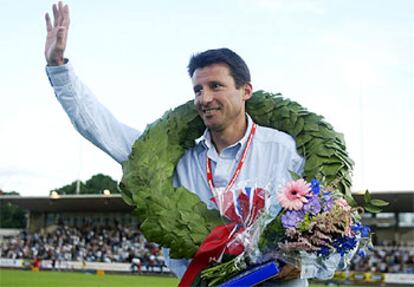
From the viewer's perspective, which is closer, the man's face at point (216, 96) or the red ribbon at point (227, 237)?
the red ribbon at point (227, 237)

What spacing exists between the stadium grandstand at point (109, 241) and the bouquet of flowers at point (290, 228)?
23.7 meters

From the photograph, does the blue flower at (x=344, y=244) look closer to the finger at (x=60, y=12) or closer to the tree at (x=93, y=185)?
the finger at (x=60, y=12)

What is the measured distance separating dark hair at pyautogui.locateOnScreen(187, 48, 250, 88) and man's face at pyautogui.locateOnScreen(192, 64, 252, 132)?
0.08 feet

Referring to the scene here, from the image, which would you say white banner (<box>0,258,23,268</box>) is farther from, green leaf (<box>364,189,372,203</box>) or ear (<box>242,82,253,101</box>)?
green leaf (<box>364,189,372,203</box>)

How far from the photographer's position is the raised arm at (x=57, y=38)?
3584mm

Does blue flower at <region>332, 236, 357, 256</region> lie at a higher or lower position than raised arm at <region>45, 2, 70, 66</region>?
lower

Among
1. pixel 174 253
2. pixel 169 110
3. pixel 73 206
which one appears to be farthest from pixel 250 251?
pixel 73 206

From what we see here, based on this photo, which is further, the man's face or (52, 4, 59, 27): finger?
(52, 4, 59, 27): finger

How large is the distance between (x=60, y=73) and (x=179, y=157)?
2.68 feet

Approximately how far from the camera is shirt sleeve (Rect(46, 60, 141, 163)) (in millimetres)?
3605

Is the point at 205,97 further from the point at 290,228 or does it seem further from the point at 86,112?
the point at 290,228

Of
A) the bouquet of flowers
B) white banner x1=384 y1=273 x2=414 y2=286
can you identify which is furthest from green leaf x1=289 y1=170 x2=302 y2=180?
white banner x1=384 y1=273 x2=414 y2=286

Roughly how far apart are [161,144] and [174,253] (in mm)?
719

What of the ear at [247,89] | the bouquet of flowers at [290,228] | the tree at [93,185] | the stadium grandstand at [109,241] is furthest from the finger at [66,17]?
the tree at [93,185]
